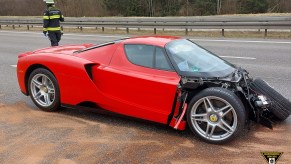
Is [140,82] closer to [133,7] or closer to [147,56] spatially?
[147,56]

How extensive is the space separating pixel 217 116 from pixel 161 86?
762 millimetres

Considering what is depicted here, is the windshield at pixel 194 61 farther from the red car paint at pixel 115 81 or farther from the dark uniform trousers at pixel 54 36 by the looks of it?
the dark uniform trousers at pixel 54 36

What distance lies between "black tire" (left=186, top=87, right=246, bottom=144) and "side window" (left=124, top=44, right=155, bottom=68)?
2.71 feet

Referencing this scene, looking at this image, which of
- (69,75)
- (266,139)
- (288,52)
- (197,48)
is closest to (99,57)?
(69,75)

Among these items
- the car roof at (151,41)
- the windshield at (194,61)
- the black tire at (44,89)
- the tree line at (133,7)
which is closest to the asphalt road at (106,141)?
the black tire at (44,89)

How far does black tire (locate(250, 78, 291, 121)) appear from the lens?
14.3ft

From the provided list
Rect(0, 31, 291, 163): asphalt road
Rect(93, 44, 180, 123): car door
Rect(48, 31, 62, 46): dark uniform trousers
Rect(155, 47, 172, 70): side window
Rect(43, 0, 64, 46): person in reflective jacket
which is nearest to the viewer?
Rect(0, 31, 291, 163): asphalt road

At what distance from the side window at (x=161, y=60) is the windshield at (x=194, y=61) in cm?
8

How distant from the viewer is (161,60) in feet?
14.5

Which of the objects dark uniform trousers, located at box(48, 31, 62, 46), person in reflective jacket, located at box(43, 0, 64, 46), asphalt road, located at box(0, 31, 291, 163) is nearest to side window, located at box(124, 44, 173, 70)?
asphalt road, located at box(0, 31, 291, 163)

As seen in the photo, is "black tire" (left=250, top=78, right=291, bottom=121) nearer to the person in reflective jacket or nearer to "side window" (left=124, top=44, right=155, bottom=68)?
"side window" (left=124, top=44, right=155, bottom=68)

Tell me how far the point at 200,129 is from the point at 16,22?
2587cm

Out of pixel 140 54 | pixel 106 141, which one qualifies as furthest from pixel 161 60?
pixel 106 141

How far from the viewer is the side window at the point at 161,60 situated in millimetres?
4338
